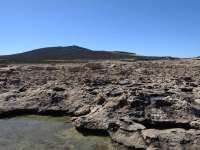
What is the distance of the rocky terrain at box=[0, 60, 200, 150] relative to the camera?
472 inches

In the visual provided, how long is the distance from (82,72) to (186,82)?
7.76 meters

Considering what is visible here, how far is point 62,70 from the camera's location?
27781mm

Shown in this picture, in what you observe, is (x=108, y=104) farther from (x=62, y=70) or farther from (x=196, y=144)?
(x=62, y=70)

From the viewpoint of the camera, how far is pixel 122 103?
14.6 m

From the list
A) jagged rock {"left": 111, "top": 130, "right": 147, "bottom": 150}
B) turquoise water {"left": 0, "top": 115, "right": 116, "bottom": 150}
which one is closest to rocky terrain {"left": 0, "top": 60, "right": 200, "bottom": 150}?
jagged rock {"left": 111, "top": 130, "right": 147, "bottom": 150}

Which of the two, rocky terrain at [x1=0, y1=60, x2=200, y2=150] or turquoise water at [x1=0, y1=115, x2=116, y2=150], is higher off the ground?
rocky terrain at [x1=0, y1=60, x2=200, y2=150]

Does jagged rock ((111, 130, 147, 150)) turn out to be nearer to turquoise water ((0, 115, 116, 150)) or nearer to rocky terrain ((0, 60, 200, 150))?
rocky terrain ((0, 60, 200, 150))

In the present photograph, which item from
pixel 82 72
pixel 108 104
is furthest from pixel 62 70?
pixel 108 104

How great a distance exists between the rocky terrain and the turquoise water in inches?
18.2

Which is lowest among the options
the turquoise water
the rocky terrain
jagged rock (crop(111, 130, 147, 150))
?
the turquoise water

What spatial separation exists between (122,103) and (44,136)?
308cm

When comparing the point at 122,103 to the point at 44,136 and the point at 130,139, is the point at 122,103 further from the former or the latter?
the point at 44,136

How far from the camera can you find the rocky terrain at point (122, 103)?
12.0 metres

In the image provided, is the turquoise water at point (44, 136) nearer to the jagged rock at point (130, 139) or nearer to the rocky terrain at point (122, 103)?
the jagged rock at point (130, 139)
